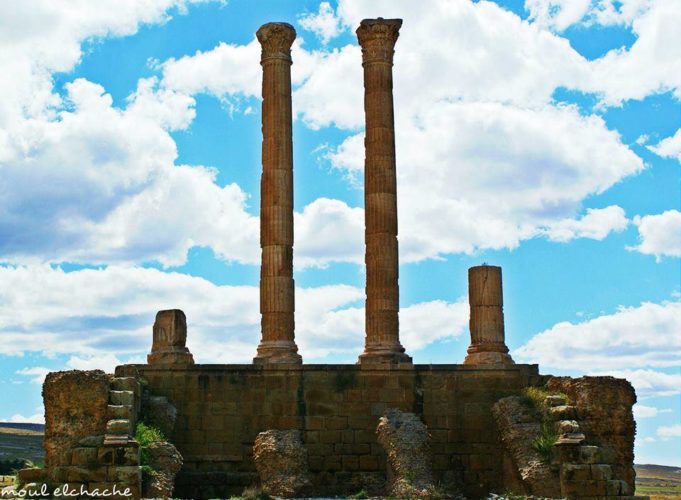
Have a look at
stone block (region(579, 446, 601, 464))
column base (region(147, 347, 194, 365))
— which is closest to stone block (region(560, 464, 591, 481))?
stone block (region(579, 446, 601, 464))

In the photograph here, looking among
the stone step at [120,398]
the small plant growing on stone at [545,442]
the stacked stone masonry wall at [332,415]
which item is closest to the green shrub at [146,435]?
the stone step at [120,398]

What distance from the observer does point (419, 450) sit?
1119 inches

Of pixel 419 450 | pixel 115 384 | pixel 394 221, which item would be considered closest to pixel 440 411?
pixel 419 450

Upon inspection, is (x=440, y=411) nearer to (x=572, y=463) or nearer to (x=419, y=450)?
(x=419, y=450)

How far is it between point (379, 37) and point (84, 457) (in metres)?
16.5

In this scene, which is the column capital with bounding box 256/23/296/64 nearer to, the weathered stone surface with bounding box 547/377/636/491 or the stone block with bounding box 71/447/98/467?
the weathered stone surface with bounding box 547/377/636/491

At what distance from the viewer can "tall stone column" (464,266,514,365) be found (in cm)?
3228

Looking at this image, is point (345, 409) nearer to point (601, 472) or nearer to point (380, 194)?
point (380, 194)

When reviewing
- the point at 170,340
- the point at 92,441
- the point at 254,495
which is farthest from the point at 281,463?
the point at 170,340

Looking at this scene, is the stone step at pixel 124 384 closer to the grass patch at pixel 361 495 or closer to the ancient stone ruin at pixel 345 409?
the ancient stone ruin at pixel 345 409

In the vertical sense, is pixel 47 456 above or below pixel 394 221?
below

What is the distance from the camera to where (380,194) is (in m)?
33.8

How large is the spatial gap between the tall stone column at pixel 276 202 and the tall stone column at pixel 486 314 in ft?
16.7

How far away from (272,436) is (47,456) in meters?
5.96
